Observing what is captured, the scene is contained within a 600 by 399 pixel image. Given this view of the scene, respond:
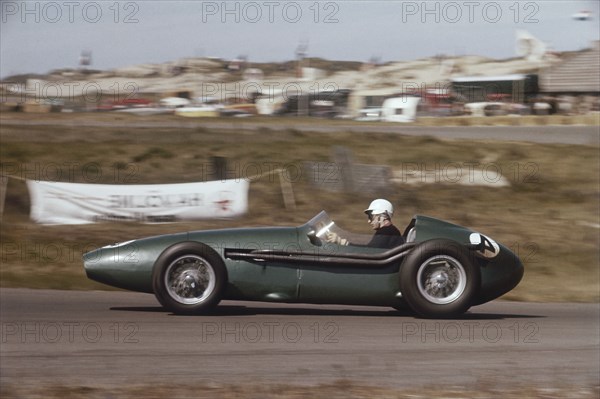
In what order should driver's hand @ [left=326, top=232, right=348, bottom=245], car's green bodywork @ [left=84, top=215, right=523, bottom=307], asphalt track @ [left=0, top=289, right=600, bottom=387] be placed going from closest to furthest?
asphalt track @ [left=0, top=289, right=600, bottom=387], car's green bodywork @ [left=84, top=215, right=523, bottom=307], driver's hand @ [left=326, top=232, right=348, bottom=245]

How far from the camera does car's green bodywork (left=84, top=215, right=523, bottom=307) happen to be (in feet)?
21.9

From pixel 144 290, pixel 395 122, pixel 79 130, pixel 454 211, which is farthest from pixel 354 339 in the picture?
pixel 395 122

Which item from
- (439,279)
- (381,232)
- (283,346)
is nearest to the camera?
(283,346)

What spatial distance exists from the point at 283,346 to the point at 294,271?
39.9 inches

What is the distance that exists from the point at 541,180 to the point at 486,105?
13.9 meters

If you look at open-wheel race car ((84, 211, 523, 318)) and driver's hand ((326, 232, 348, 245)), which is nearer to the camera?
open-wheel race car ((84, 211, 523, 318))

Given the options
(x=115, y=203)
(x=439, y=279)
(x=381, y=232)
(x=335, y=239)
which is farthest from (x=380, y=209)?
(x=115, y=203)

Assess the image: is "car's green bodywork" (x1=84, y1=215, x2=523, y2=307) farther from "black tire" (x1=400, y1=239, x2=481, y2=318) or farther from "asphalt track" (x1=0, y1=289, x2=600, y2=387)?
"asphalt track" (x1=0, y1=289, x2=600, y2=387)

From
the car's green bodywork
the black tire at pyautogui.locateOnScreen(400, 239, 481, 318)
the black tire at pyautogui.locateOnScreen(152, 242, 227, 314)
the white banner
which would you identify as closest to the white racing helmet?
the car's green bodywork

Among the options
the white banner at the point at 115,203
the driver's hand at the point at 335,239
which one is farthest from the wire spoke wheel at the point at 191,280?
the white banner at the point at 115,203

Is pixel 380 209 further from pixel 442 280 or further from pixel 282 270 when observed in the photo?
pixel 282 270

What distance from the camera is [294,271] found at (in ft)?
21.9

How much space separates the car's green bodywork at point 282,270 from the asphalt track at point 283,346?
0.21 m

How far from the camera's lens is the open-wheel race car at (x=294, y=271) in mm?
6637
